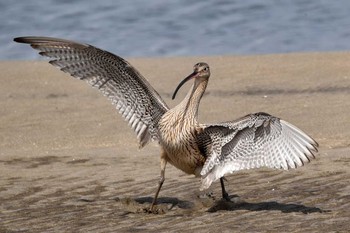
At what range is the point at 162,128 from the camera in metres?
8.43

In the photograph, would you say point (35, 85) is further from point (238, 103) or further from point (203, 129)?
point (203, 129)

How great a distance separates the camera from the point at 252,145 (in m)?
8.26

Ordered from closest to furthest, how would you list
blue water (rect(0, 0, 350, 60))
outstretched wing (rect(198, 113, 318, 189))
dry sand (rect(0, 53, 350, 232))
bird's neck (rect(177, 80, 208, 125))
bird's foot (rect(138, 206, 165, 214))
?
1. dry sand (rect(0, 53, 350, 232))
2. outstretched wing (rect(198, 113, 318, 189))
3. bird's foot (rect(138, 206, 165, 214))
4. bird's neck (rect(177, 80, 208, 125))
5. blue water (rect(0, 0, 350, 60))

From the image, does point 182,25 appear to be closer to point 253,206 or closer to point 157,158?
point 157,158

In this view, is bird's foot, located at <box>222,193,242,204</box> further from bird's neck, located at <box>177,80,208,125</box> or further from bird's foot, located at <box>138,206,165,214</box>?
bird's neck, located at <box>177,80,208,125</box>

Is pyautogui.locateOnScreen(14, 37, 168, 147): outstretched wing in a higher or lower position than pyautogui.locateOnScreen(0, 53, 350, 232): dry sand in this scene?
higher

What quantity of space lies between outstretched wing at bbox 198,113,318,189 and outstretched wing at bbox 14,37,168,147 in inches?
35.0

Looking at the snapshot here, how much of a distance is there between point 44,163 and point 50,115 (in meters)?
2.13

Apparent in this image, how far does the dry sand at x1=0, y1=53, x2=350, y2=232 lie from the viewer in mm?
7949

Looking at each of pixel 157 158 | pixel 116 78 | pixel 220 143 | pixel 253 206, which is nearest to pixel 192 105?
pixel 220 143

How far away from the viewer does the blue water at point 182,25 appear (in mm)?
16953

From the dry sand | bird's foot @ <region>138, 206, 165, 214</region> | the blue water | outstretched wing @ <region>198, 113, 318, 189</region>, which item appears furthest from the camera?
the blue water

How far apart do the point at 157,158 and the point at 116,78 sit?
1.16 m

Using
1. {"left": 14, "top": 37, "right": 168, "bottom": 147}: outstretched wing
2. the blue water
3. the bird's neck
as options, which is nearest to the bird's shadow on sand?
the bird's neck
